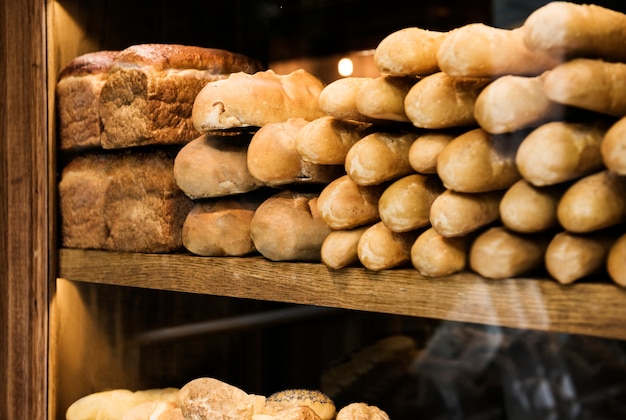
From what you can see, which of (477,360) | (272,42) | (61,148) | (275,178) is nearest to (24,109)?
(61,148)

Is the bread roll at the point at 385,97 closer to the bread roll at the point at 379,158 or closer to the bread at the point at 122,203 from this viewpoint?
the bread roll at the point at 379,158

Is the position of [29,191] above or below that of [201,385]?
above

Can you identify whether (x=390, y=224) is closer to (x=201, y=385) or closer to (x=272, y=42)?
(x=201, y=385)

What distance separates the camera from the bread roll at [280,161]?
1.41 metres

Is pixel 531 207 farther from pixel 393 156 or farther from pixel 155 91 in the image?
pixel 155 91

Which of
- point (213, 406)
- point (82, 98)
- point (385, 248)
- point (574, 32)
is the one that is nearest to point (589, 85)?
point (574, 32)

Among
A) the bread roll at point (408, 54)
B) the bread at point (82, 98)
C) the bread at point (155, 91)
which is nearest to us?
the bread roll at point (408, 54)

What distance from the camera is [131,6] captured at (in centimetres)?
179

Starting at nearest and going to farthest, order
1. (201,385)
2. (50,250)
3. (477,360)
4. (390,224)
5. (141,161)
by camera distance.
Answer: (390,224) < (477,360) < (201,385) < (141,161) < (50,250)

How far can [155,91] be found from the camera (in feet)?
5.45

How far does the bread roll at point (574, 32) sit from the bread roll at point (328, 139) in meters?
0.39

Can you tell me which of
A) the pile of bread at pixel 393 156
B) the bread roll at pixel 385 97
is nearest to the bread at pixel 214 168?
the pile of bread at pixel 393 156

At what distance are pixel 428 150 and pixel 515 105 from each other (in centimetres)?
16

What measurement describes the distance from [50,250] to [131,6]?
60 centimetres
